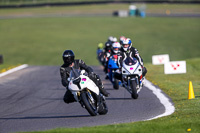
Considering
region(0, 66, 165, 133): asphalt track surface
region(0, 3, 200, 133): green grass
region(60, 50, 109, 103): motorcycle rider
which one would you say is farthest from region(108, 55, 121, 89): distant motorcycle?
region(60, 50, 109, 103): motorcycle rider

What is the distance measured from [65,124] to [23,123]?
1047 mm

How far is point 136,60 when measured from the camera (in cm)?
1362

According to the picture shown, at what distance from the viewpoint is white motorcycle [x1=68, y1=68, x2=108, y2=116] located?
983 cm

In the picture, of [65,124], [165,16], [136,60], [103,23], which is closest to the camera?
[65,124]

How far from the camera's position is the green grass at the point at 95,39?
27.8 meters

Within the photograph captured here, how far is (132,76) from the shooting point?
1330 centimetres

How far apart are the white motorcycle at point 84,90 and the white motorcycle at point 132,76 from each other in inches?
118

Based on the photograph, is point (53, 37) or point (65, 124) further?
point (53, 37)

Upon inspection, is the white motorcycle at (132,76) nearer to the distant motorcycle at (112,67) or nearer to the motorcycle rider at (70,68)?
the distant motorcycle at (112,67)

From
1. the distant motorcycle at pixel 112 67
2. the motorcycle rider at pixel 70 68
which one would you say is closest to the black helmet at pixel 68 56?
the motorcycle rider at pixel 70 68

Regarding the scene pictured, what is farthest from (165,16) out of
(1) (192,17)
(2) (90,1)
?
(2) (90,1)

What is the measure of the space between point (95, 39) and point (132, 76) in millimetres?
32018

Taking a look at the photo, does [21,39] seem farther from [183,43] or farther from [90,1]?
[90,1]

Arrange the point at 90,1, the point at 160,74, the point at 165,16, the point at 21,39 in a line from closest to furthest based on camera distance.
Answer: the point at 160,74 → the point at 21,39 → the point at 165,16 → the point at 90,1
